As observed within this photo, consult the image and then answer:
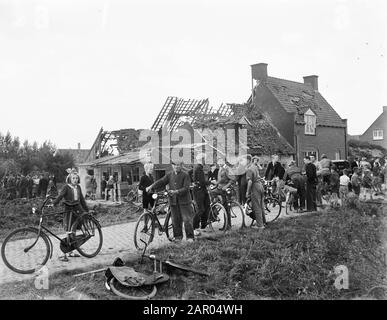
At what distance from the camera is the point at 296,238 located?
30.9ft

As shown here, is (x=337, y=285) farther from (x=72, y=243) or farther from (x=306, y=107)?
(x=306, y=107)

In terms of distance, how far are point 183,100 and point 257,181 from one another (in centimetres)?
1932

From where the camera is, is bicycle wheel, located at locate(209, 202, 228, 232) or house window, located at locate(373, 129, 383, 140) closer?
bicycle wheel, located at locate(209, 202, 228, 232)

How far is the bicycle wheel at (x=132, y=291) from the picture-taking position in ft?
19.5

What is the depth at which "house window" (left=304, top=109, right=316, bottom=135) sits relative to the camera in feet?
101

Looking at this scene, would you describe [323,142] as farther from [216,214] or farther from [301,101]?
[216,214]

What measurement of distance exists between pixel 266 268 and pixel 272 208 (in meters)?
4.83

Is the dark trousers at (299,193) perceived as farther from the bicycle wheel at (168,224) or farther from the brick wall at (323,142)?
the brick wall at (323,142)

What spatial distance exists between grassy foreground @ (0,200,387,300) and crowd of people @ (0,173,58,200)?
748 inches

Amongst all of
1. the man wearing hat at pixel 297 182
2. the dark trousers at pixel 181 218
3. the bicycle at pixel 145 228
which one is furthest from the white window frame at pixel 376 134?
the bicycle at pixel 145 228

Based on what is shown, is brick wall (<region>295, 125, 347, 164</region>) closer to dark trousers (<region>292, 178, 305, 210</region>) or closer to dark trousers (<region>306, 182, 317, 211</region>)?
dark trousers (<region>292, 178, 305, 210</region>)

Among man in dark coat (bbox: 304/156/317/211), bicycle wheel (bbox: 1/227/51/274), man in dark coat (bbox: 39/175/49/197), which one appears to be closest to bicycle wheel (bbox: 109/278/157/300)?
bicycle wheel (bbox: 1/227/51/274)
